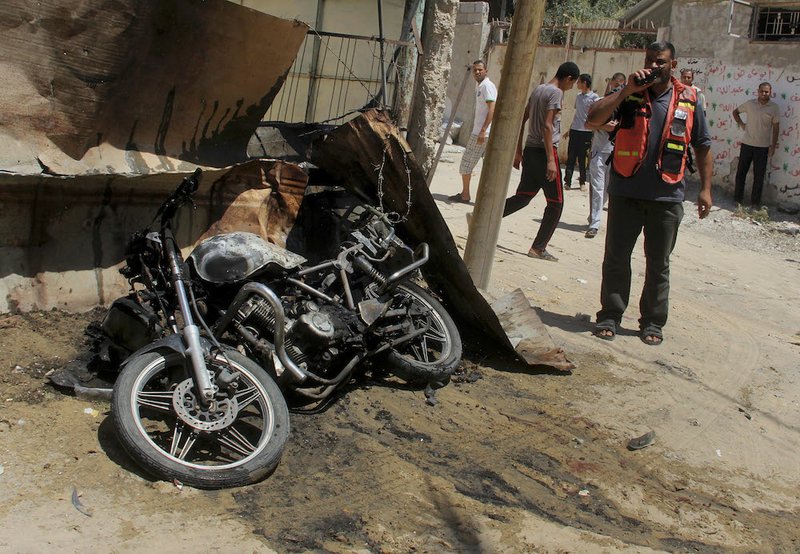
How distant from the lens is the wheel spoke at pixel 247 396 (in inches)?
160

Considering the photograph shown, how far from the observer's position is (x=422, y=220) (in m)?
5.75

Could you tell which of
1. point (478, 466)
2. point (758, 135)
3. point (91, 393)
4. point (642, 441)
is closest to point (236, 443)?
point (91, 393)

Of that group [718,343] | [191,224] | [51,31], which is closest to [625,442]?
[718,343]

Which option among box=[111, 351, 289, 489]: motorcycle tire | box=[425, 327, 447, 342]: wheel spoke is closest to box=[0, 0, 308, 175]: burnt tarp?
box=[111, 351, 289, 489]: motorcycle tire

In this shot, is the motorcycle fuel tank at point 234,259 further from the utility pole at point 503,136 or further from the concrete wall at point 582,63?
the concrete wall at point 582,63

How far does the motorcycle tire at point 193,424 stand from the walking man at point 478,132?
312 inches

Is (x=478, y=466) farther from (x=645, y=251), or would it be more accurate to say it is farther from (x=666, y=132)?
(x=666, y=132)

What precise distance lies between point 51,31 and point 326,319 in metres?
2.04

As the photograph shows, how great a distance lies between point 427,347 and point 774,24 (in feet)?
38.9

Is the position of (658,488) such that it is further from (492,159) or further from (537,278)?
(537,278)

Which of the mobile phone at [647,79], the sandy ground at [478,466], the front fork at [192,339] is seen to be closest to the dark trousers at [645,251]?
the sandy ground at [478,466]

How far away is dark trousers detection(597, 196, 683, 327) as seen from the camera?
644cm

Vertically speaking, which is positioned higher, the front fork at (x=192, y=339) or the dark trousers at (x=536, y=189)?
the dark trousers at (x=536, y=189)

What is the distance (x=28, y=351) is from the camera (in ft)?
15.5
